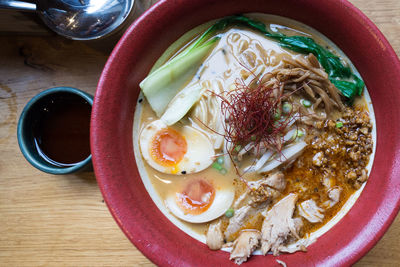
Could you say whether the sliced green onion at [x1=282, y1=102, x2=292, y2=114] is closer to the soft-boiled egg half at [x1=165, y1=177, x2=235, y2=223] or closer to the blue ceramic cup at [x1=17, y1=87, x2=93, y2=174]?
the soft-boiled egg half at [x1=165, y1=177, x2=235, y2=223]

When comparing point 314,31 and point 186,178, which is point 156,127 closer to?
point 186,178

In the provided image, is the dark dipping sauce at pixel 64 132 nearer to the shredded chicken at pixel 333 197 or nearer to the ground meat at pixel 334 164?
the ground meat at pixel 334 164

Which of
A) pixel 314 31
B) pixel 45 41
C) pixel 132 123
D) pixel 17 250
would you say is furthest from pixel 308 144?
pixel 17 250

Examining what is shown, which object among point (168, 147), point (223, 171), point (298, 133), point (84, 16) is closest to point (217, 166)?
point (223, 171)

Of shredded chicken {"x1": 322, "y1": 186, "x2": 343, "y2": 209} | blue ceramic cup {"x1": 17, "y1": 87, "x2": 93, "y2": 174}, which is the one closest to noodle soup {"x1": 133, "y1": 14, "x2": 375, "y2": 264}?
shredded chicken {"x1": 322, "y1": 186, "x2": 343, "y2": 209}

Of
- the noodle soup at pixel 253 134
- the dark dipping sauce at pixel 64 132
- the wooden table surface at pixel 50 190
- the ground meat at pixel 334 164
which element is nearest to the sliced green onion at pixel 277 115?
the noodle soup at pixel 253 134
